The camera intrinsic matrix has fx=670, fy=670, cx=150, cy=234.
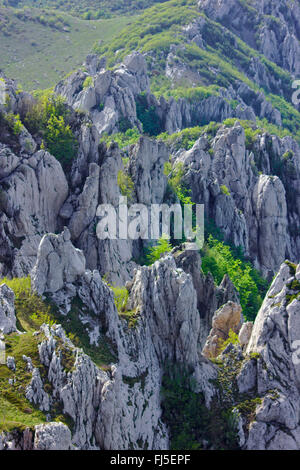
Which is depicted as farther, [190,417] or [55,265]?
[55,265]

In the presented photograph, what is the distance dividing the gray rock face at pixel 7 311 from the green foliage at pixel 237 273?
138 ft

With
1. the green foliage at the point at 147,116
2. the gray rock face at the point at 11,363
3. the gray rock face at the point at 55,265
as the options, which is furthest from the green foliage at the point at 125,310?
the green foliage at the point at 147,116

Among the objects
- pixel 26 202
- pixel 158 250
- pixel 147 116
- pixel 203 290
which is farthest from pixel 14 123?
pixel 147 116

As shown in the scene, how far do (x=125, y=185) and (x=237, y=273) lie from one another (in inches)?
778

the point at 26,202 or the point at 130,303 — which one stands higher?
the point at 26,202

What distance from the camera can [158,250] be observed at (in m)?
74.0

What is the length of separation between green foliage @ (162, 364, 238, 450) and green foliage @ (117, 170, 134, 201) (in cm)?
3476

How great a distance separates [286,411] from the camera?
42.1 meters

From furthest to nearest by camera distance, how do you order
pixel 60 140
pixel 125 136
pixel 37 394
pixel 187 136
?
pixel 187 136
pixel 125 136
pixel 60 140
pixel 37 394

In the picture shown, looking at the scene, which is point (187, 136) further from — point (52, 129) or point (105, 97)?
point (52, 129)

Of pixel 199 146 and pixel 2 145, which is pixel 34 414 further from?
pixel 199 146

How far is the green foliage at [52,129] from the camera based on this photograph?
239 feet

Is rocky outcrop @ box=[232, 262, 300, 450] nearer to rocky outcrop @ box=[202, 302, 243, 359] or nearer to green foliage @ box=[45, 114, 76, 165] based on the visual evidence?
Result: rocky outcrop @ box=[202, 302, 243, 359]

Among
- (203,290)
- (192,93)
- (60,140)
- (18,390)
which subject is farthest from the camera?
(192,93)
